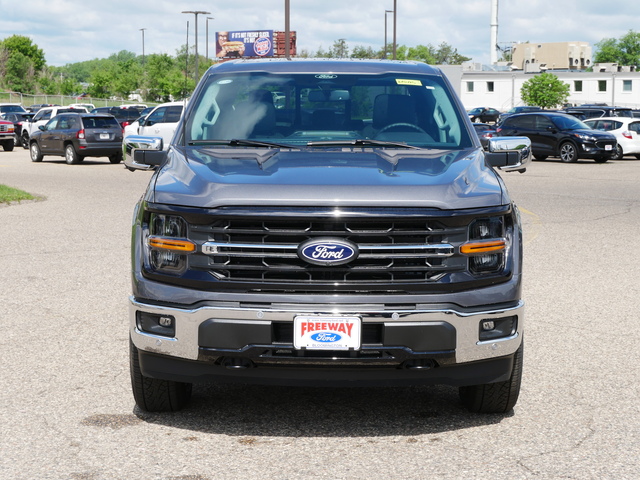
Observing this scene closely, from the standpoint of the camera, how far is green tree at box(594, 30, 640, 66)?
16650 cm

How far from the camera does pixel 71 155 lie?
3161 centimetres

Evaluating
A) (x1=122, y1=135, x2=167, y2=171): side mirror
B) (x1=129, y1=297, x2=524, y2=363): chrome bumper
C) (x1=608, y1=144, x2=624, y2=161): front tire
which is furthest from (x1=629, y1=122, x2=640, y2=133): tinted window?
(x1=129, y1=297, x2=524, y2=363): chrome bumper

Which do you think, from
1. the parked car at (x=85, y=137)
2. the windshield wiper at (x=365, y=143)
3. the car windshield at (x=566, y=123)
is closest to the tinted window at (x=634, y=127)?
the car windshield at (x=566, y=123)

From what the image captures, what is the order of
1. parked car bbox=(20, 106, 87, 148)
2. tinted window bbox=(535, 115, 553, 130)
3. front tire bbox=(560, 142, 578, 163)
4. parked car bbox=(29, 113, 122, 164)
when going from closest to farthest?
parked car bbox=(29, 113, 122, 164)
front tire bbox=(560, 142, 578, 163)
tinted window bbox=(535, 115, 553, 130)
parked car bbox=(20, 106, 87, 148)

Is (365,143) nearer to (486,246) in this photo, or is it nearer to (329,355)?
(486,246)

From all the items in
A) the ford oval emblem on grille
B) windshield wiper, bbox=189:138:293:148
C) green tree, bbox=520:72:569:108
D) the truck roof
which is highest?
green tree, bbox=520:72:569:108

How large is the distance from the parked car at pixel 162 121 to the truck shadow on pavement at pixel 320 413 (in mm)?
23108

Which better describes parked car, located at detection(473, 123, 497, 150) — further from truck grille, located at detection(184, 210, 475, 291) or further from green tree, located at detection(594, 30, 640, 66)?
green tree, located at detection(594, 30, 640, 66)

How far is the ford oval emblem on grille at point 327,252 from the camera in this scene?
→ 4570 millimetres

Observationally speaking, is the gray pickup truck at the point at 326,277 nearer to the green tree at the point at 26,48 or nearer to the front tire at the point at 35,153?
the front tire at the point at 35,153

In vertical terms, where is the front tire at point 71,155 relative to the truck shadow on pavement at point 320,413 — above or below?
above

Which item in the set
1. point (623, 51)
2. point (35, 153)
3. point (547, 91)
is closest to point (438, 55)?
point (623, 51)

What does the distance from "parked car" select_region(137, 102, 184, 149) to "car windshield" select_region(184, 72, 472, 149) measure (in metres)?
22.3

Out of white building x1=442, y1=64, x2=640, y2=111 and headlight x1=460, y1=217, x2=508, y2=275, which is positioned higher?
white building x1=442, y1=64, x2=640, y2=111
